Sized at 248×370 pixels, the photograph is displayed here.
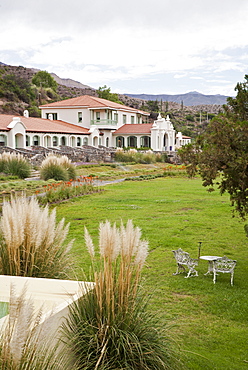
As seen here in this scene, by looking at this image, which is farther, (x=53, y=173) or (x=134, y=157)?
(x=134, y=157)

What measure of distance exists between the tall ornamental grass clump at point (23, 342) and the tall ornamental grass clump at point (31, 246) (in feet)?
4.97

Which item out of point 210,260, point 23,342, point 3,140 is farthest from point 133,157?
point 23,342

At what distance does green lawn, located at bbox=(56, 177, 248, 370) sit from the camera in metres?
4.50

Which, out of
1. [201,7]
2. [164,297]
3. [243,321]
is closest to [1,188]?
[201,7]

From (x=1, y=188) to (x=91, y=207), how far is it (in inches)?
161

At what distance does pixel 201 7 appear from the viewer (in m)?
13.8

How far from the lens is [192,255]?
809cm

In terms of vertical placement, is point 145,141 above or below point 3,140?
below

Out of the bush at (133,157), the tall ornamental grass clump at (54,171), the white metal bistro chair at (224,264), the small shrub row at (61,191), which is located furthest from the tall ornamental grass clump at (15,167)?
the white metal bistro chair at (224,264)

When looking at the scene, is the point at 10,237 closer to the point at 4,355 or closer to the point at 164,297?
the point at 4,355

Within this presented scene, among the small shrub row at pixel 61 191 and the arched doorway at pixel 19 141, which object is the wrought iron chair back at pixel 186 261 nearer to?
the small shrub row at pixel 61 191

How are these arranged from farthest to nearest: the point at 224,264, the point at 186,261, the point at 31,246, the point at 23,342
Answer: the point at 186,261 → the point at 224,264 → the point at 31,246 → the point at 23,342

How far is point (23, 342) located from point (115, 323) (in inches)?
58.7

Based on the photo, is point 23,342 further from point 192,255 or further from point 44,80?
point 44,80
